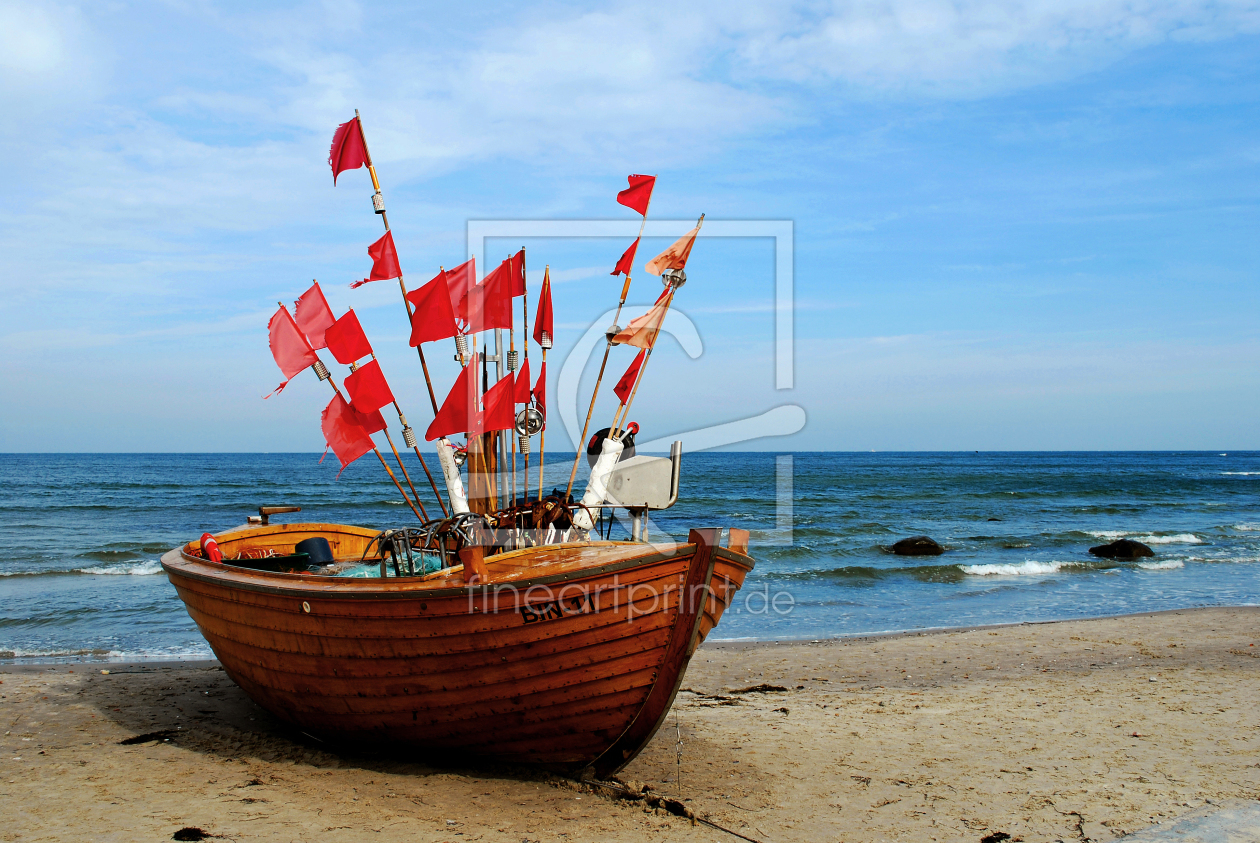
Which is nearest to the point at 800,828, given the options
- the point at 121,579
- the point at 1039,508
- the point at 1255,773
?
the point at 1255,773

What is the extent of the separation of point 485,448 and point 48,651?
803cm

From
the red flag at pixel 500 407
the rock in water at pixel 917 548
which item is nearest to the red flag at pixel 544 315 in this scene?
the red flag at pixel 500 407

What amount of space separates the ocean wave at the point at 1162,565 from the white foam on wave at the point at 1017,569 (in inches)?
52.6

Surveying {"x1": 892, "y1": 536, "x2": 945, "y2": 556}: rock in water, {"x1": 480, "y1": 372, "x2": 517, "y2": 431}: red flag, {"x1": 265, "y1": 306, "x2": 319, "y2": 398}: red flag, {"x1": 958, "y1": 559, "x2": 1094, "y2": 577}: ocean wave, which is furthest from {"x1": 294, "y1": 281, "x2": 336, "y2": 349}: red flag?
{"x1": 892, "y1": 536, "x2": 945, "y2": 556}: rock in water

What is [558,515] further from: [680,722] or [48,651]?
[48,651]

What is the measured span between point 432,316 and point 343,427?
3.99 feet

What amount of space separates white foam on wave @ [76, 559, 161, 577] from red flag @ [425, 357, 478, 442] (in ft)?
45.0

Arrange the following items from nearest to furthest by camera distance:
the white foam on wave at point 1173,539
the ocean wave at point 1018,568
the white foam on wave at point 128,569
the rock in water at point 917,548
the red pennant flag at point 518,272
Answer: the red pennant flag at point 518,272 → the white foam on wave at point 128,569 → the ocean wave at point 1018,568 → the rock in water at point 917,548 → the white foam on wave at point 1173,539

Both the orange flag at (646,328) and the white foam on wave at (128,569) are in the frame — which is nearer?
the orange flag at (646,328)

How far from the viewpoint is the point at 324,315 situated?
22.7 feet

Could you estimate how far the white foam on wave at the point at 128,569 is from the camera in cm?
1689

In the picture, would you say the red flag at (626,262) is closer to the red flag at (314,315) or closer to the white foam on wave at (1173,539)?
the red flag at (314,315)

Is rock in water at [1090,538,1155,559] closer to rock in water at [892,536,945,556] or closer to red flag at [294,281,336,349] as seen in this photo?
rock in water at [892,536,945,556]

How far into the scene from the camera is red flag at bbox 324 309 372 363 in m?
6.69
